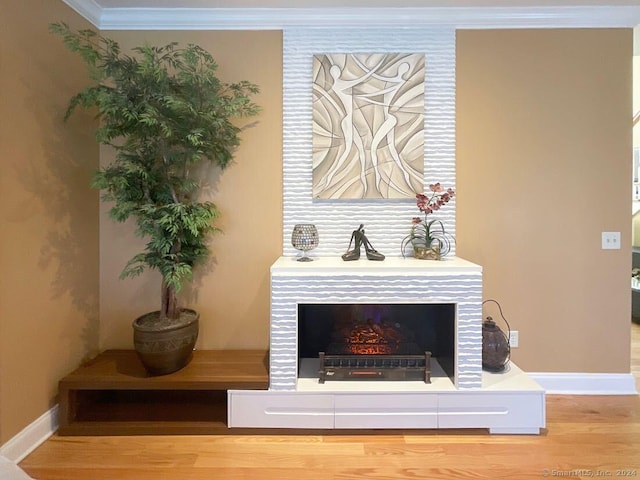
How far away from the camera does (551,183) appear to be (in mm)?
2242

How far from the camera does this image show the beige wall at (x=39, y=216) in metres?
1.63

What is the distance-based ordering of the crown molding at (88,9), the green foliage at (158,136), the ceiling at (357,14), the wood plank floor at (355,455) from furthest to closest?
the ceiling at (357,14), the crown molding at (88,9), the green foliage at (158,136), the wood plank floor at (355,455)

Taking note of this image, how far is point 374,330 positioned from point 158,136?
1717mm

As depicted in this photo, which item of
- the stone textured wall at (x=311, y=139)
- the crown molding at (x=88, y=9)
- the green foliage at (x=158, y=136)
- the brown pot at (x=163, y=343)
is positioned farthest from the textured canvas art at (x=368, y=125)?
the crown molding at (x=88, y=9)

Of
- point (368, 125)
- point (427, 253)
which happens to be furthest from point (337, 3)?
point (427, 253)

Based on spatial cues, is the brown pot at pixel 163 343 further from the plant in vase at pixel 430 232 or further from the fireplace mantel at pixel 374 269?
the plant in vase at pixel 430 232

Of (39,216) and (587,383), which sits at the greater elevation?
(39,216)

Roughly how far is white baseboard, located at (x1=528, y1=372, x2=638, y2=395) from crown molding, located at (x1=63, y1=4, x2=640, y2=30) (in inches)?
90.3

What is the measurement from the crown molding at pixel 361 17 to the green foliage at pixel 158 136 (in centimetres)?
35

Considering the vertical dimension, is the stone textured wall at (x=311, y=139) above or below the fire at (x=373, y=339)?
above

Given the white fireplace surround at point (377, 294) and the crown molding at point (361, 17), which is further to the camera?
the crown molding at point (361, 17)

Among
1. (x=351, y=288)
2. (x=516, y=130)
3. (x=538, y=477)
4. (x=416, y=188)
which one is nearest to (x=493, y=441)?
(x=538, y=477)

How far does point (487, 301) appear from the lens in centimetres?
229

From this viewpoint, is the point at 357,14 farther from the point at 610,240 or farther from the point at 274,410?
the point at 274,410
